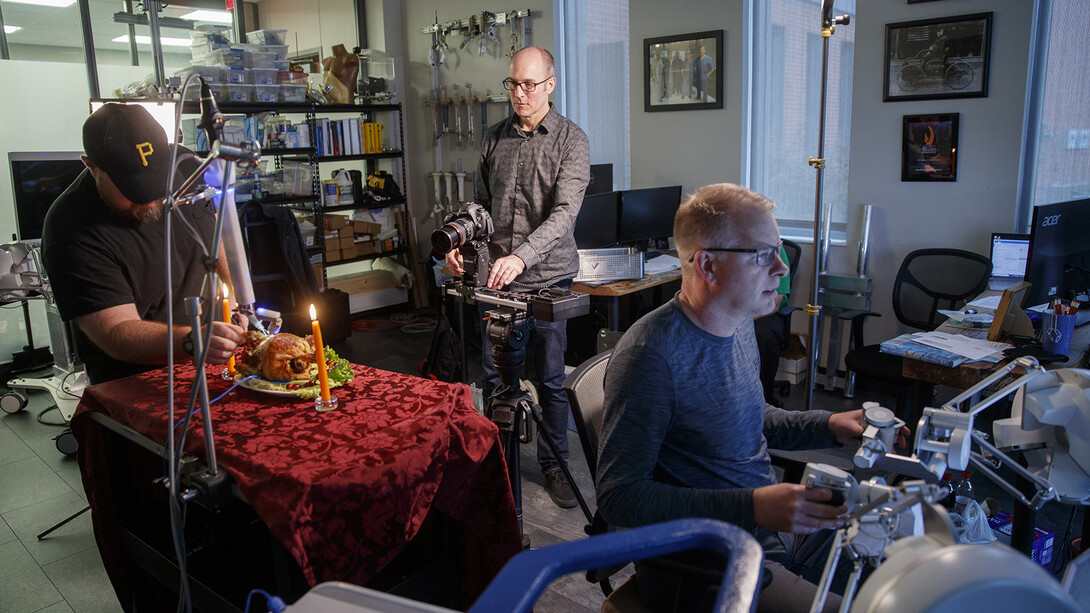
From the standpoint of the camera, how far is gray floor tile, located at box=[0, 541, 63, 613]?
242cm

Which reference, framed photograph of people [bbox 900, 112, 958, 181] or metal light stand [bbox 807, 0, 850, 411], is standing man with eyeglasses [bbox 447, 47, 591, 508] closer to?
metal light stand [bbox 807, 0, 850, 411]

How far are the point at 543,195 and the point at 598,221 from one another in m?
1.26

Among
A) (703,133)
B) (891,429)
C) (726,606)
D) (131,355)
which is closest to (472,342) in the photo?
(703,133)

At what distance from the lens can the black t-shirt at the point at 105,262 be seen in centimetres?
201

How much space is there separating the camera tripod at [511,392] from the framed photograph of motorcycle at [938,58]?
292 cm

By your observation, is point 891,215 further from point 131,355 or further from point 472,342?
point 131,355

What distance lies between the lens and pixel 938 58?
3.83 metres

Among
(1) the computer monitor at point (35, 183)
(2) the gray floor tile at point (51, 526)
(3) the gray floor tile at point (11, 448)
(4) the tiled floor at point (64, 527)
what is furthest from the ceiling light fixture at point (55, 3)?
(2) the gray floor tile at point (51, 526)

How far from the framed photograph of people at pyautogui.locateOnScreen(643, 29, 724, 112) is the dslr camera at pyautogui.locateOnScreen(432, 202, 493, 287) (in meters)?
2.94

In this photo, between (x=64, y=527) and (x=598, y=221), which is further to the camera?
(x=598, y=221)

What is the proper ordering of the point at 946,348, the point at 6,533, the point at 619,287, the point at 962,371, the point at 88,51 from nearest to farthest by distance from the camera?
the point at 962,371 < the point at 946,348 < the point at 6,533 < the point at 619,287 < the point at 88,51

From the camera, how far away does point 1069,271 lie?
2754 mm

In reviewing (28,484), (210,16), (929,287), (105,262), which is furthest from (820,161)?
(210,16)

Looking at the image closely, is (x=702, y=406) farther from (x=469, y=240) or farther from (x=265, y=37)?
(x=265, y=37)
